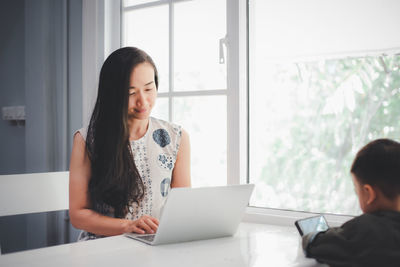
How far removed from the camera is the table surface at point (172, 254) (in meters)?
0.90

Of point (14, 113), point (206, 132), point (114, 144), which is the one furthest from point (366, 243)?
point (14, 113)

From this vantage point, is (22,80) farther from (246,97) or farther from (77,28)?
(246,97)

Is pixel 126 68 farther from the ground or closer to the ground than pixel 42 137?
farther from the ground

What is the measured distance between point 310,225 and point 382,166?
256 millimetres

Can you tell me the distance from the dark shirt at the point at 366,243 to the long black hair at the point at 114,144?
2.32 feet

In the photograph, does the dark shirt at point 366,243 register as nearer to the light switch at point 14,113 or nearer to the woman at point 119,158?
the woman at point 119,158

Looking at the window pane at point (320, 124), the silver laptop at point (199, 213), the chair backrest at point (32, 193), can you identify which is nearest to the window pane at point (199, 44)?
the chair backrest at point (32, 193)

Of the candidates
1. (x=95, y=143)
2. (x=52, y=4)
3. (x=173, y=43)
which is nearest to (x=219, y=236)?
(x=95, y=143)

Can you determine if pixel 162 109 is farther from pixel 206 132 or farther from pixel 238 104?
pixel 238 104

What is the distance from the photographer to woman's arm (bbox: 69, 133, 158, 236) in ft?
4.23

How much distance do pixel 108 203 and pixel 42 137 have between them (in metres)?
0.88

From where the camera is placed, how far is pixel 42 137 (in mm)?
2104

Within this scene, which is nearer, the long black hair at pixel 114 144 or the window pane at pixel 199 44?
the long black hair at pixel 114 144

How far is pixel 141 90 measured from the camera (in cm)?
143
